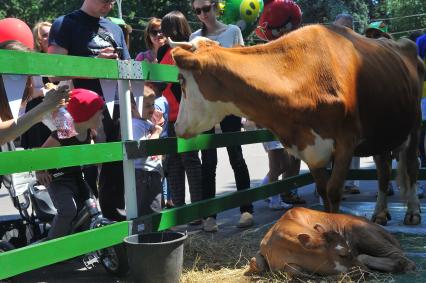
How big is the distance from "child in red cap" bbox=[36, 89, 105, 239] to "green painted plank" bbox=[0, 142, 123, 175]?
498mm

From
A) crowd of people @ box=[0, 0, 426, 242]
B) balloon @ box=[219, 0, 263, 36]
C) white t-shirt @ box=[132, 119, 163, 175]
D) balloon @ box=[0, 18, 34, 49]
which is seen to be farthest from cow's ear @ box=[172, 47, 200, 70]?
balloon @ box=[219, 0, 263, 36]

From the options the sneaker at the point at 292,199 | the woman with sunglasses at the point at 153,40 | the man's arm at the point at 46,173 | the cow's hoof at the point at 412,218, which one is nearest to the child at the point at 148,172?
the man's arm at the point at 46,173

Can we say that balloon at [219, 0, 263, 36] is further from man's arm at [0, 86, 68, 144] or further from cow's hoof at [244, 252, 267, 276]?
man's arm at [0, 86, 68, 144]

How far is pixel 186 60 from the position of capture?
417 centimetres

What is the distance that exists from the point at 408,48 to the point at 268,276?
315cm

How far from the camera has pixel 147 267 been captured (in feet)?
12.8

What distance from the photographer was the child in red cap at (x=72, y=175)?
4383 millimetres

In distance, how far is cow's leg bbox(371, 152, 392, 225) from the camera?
5906 mm

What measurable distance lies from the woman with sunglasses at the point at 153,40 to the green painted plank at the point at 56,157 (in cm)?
274

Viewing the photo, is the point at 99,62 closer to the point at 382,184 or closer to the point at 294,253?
the point at 294,253

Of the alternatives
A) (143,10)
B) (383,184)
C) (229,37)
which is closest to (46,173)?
(229,37)

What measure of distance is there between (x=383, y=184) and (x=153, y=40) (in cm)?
289

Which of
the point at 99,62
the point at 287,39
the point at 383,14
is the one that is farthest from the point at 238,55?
the point at 383,14

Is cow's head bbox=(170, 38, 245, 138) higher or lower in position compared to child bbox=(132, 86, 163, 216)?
higher
